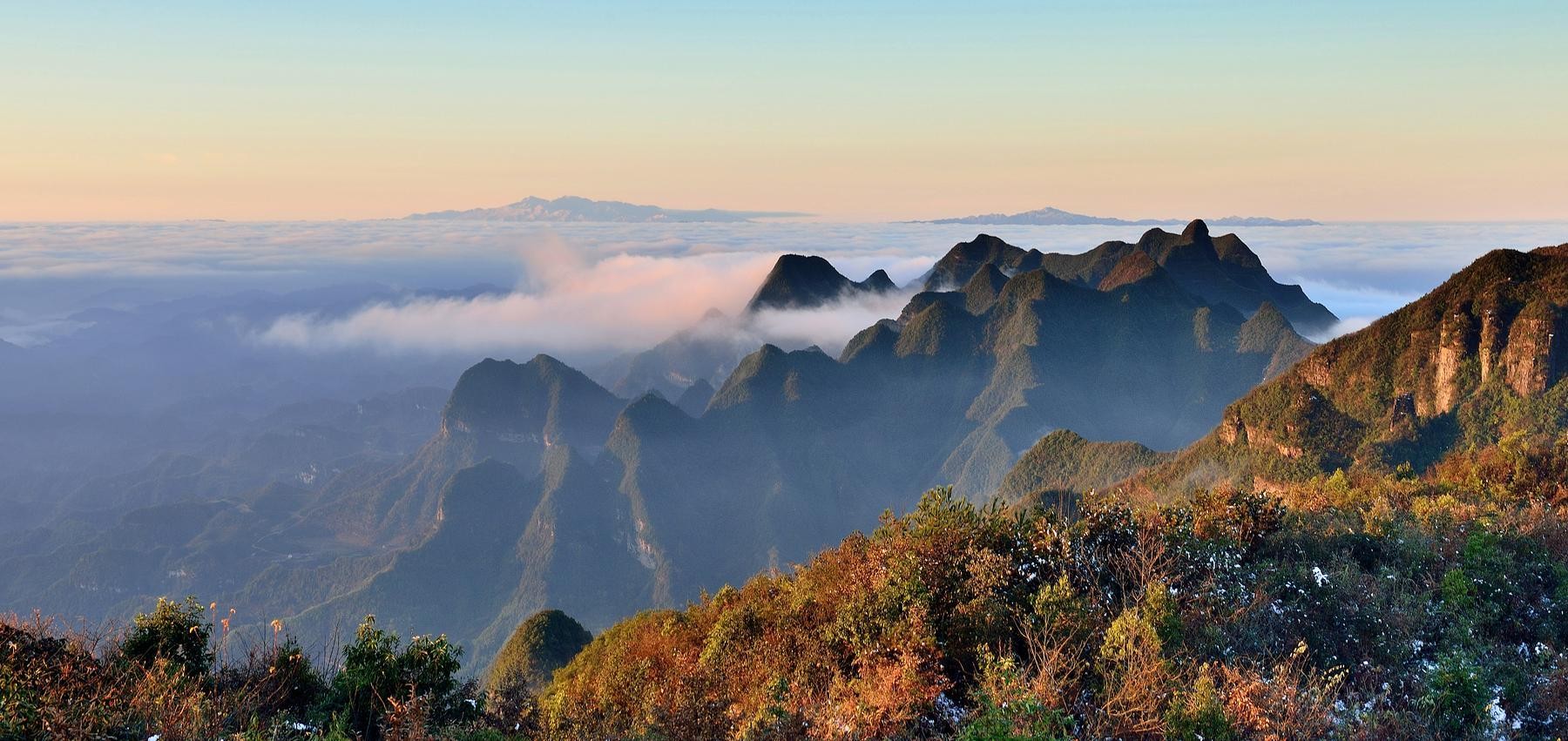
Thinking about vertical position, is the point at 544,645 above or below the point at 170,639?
below

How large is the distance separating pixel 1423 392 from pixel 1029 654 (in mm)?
75123

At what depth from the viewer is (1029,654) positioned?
11117mm

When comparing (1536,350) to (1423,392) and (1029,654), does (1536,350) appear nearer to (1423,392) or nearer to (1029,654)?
(1423,392)

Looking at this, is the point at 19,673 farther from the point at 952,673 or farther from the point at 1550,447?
the point at 1550,447

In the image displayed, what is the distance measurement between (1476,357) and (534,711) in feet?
257

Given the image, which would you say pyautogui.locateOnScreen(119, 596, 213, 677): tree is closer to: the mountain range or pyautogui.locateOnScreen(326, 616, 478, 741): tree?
pyautogui.locateOnScreen(326, 616, 478, 741): tree

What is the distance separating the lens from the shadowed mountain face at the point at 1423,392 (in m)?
61.0

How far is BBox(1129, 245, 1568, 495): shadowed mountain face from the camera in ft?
200

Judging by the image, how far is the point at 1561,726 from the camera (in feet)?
30.9

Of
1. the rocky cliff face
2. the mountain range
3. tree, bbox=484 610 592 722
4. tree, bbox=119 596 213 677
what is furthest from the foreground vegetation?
the rocky cliff face

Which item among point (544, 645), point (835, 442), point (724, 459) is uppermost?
point (544, 645)

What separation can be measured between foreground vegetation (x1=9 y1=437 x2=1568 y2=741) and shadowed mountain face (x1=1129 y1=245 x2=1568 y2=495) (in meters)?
47.0

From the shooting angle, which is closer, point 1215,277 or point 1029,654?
point 1029,654

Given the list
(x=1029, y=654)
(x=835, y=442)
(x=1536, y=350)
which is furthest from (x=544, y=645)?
(x=835, y=442)
